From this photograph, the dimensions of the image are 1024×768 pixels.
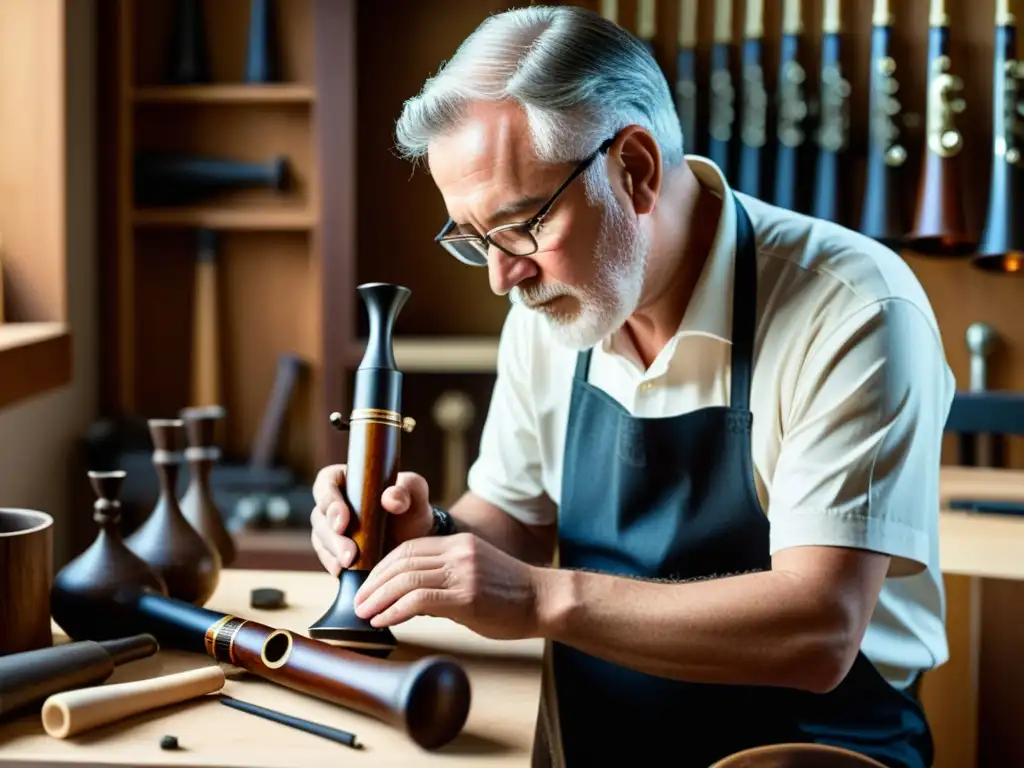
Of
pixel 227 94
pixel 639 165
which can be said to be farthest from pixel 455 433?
pixel 639 165

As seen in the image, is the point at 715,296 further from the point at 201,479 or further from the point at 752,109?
the point at 752,109

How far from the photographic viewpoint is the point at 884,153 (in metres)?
2.98

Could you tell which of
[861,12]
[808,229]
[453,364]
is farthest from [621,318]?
[861,12]

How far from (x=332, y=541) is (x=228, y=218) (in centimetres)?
210

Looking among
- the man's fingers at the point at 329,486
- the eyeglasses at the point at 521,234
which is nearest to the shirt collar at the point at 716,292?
the eyeglasses at the point at 521,234

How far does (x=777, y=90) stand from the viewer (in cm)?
311

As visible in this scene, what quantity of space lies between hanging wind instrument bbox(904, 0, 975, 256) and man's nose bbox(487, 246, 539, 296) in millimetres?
1721

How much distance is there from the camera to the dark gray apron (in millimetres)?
1512

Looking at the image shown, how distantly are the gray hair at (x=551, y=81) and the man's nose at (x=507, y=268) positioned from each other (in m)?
0.15

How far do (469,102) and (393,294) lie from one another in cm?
27

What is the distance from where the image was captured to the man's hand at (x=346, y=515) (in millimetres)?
1364

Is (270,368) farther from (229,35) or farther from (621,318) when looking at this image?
(621,318)

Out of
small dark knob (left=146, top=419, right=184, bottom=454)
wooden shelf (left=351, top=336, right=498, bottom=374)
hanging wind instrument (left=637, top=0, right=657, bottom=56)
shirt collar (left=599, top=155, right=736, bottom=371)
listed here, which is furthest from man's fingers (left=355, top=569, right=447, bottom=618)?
hanging wind instrument (left=637, top=0, right=657, bottom=56)

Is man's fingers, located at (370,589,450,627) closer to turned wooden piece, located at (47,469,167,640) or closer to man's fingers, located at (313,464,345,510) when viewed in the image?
man's fingers, located at (313,464,345,510)
